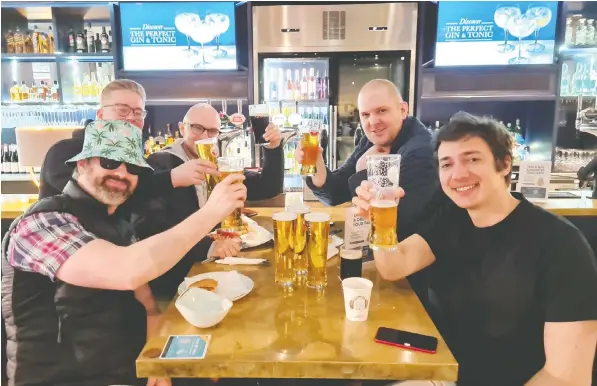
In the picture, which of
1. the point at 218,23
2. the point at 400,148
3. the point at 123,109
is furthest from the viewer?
the point at 218,23

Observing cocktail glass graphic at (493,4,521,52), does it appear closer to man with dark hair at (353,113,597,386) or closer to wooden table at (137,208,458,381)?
man with dark hair at (353,113,597,386)

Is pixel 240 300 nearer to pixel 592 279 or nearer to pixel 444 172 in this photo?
pixel 444 172

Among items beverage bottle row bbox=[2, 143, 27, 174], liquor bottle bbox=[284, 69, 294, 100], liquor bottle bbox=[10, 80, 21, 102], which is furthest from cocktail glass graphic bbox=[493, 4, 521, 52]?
beverage bottle row bbox=[2, 143, 27, 174]

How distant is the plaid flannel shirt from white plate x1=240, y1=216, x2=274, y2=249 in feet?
2.49

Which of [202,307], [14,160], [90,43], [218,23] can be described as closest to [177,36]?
[218,23]

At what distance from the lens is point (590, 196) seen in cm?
319

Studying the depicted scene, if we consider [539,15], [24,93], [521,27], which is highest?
[539,15]

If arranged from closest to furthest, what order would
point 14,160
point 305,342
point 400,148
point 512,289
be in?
point 305,342 < point 512,289 < point 400,148 < point 14,160

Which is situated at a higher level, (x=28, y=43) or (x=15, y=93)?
(x=28, y=43)

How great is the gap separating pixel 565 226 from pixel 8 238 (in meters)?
1.71

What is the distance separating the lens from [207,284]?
157 centimetres

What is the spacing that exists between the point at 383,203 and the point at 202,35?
150 inches

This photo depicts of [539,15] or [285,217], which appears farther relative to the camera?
[539,15]

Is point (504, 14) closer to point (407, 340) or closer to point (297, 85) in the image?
point (297, 85)
